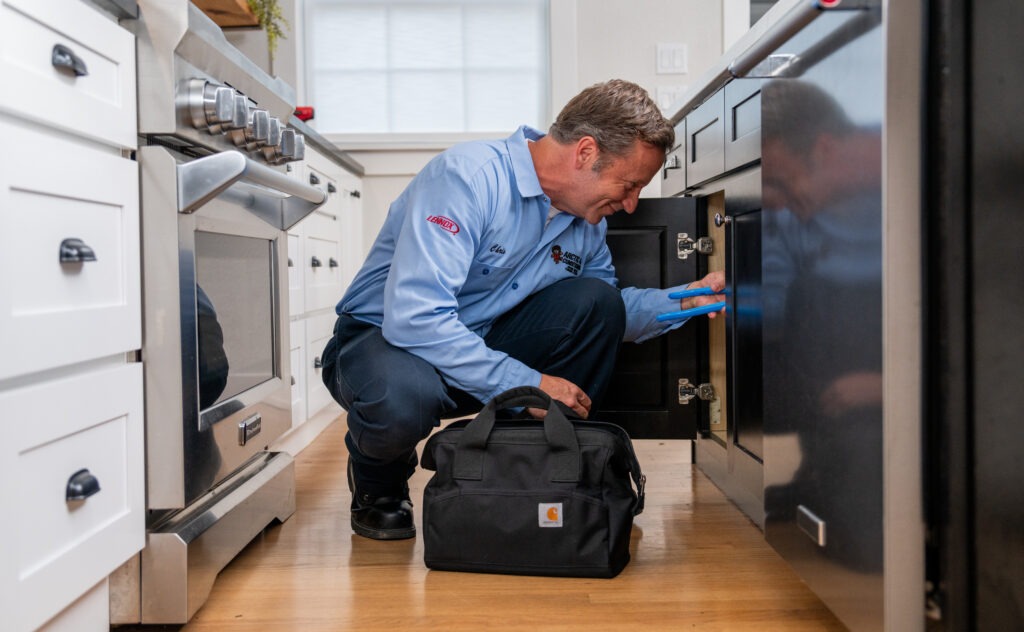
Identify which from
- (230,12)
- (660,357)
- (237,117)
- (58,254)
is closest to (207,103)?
(237,117)

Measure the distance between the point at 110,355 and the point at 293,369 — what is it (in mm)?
1231

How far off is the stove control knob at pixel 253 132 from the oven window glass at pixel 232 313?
158mm

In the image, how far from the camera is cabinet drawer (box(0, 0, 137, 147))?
84 cm

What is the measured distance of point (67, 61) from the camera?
0.93m

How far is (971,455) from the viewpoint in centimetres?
81

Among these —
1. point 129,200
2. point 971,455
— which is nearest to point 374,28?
point 129,200

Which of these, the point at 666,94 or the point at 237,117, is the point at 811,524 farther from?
the point at 666,94

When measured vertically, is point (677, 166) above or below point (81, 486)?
above

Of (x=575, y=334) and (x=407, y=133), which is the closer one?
(x=575, y=334)

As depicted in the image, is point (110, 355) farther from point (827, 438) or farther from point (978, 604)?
point (978, 604)

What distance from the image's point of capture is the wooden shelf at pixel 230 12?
273 cm

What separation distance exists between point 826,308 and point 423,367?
0.71m

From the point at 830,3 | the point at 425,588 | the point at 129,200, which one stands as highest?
the point at 830,3

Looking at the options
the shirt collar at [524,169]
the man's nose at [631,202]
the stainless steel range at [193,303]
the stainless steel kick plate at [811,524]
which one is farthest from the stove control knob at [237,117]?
the stainless steel kick plate at [811,524]
